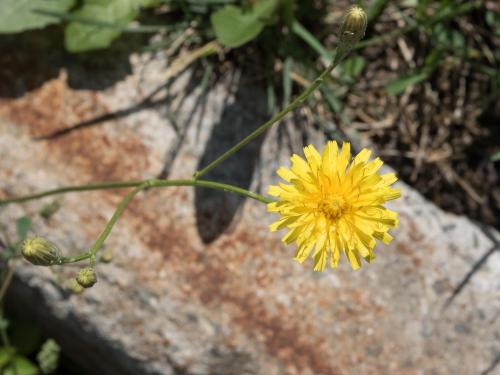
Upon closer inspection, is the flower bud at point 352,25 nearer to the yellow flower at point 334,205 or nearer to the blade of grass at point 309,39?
the yellow flower at point 334,205

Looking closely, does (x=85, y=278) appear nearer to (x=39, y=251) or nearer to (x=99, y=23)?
(x=39, y=251)

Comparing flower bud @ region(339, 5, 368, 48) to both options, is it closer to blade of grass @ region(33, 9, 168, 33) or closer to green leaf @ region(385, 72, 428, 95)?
green leaf @ region(385, 72, 428, 95)

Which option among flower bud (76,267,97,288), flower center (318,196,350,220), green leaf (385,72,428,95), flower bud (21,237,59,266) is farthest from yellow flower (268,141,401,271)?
green leaf (385,72,428,95)

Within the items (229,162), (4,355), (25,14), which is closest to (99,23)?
(25,14)

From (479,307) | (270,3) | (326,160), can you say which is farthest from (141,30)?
(479,307)

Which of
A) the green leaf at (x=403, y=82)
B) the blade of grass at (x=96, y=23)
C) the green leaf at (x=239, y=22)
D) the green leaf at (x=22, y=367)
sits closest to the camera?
the green leaf at (x=239, y=22)

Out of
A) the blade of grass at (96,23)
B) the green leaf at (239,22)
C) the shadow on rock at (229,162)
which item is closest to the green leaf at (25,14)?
the blade of grass at (96,23)

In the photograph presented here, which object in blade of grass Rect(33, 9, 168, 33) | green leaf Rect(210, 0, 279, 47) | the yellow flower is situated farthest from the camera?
blade of grass Rect(33, 9, 168, 33)

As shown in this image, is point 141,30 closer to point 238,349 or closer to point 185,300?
point 185,300
